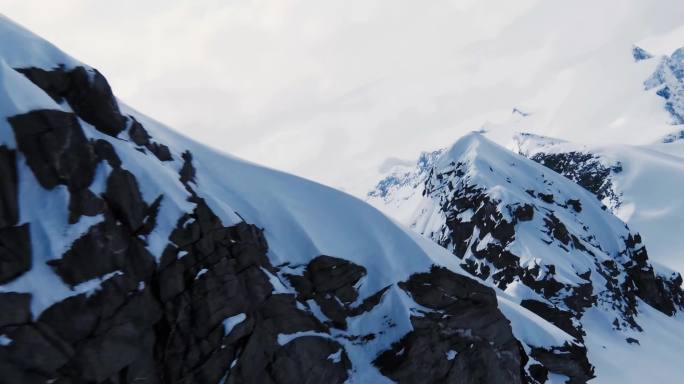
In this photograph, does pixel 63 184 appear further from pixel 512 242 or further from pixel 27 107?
pixel 512 242

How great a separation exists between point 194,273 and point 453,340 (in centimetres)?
1646

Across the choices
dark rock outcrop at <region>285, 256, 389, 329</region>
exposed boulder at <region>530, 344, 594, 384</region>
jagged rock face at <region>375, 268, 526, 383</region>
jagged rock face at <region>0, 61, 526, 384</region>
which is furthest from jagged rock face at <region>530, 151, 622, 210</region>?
dark rock outcrop at <region>285, 256, 389, 329</region>

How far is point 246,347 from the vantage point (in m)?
28.6

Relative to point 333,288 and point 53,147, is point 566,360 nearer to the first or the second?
point 333,288

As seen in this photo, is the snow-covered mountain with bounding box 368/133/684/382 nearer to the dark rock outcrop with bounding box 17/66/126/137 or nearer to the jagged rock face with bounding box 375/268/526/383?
the jagged rock face with bounding box 375/268/526/383

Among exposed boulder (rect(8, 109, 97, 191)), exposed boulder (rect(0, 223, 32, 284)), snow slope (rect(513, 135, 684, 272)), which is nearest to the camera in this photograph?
exposed boulder (rect(0, 223, 32, 284))

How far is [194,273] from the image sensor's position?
28.4m

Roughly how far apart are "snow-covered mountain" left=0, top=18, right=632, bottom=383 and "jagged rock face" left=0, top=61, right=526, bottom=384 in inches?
→ 3.0

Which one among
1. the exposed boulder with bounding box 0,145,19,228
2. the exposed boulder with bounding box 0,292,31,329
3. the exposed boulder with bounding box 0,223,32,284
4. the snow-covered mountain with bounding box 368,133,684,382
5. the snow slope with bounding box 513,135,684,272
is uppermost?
the snow slope with bounding box 513,135,684,272

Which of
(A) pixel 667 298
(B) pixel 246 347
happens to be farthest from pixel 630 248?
(B) pixel 246 347

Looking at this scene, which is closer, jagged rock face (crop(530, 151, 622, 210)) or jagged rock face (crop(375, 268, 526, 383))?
jagged rock face (crop(375, 268, 526, 383))

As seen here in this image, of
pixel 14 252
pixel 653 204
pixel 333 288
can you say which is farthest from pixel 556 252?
pixel 653 204

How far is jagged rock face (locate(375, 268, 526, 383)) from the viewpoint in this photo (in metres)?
32.6

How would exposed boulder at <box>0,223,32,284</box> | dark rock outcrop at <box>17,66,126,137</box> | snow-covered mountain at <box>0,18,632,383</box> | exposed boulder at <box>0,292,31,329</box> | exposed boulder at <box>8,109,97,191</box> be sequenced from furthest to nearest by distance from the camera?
dark rock outcrop at <box>17,66,126,137</box>
exposed boulder at <box>8,109,97,191</box>
snow-covered mountain at <box>0,18,632,383</box>
exposed boulder at <box>0,223,32,284</box>
exposed boulder at <box>0,292,31,329</box>
